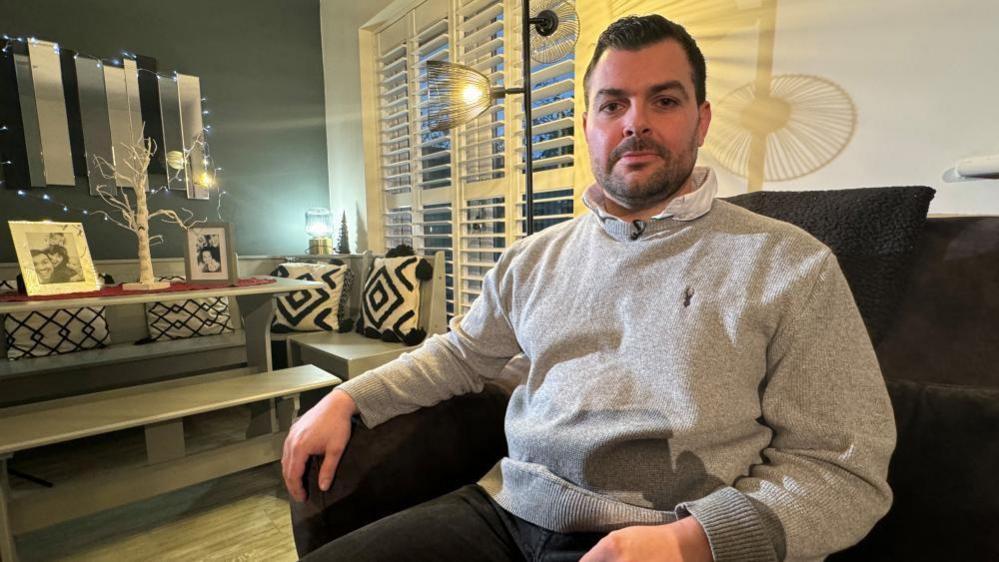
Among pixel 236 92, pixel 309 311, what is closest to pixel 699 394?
pixel 309 311

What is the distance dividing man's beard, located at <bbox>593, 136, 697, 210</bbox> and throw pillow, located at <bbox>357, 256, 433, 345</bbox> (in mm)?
1747

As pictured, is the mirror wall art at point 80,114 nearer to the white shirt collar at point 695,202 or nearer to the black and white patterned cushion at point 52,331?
the black and white patterned cushion at point 52,331

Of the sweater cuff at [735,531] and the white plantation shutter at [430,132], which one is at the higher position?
the white plantation shutter at [430,132]

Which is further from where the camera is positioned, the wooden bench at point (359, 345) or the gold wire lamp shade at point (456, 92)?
the wooden bench at point (359, 345)

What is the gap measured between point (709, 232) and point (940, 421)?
16.8 inches

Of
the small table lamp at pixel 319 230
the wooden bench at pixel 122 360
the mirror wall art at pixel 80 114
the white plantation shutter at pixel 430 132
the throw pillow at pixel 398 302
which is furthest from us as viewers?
the small table lamp at pixel 319 230

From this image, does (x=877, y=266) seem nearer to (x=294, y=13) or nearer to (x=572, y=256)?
(x=572, y=256)

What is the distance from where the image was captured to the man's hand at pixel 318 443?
846 mm

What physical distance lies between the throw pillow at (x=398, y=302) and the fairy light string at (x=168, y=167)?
1182 millimetres

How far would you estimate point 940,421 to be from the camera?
0.70m

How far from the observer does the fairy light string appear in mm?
2707

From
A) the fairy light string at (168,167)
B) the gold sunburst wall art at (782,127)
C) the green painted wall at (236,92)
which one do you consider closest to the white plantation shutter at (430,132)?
the green painted wall at (236,92)

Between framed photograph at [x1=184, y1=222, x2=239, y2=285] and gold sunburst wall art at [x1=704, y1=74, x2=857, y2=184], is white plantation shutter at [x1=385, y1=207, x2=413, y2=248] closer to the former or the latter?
framed photograph at [x1=184, y1=222, x2=239, y2=285]

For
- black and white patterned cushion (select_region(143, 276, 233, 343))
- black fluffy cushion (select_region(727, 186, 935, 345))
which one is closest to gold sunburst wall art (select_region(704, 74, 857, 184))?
black fluffy cushion (select_region(727, 186, 935, 345))
